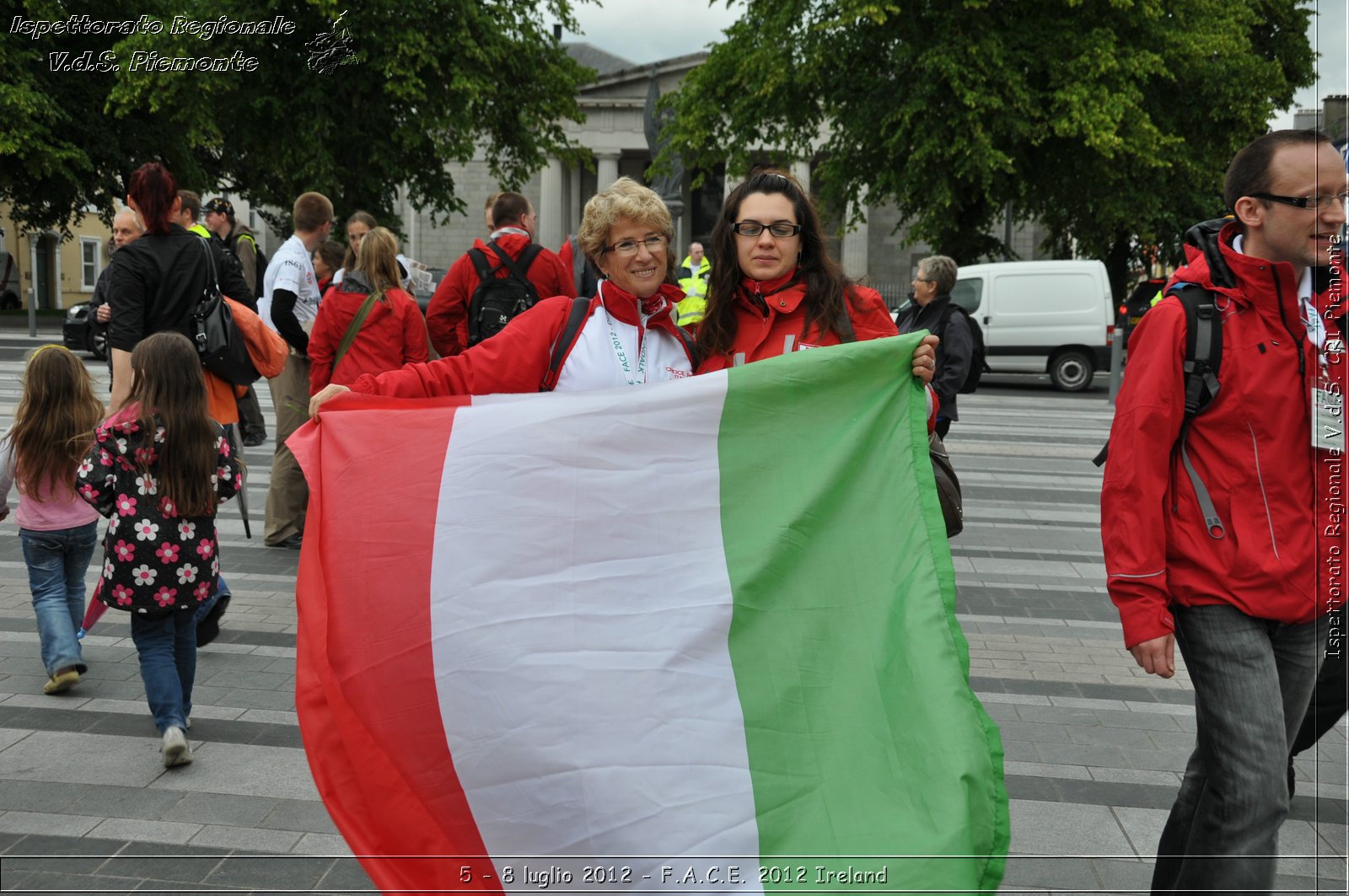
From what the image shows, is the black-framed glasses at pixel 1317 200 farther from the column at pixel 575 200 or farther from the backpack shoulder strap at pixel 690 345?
the column at pixel 575 200

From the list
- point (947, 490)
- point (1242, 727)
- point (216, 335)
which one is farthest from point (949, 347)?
point (1242, 727)

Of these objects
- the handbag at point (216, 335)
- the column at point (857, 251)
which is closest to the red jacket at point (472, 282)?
the handbag at point (216, 335)

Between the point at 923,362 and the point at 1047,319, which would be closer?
the point at 923,362

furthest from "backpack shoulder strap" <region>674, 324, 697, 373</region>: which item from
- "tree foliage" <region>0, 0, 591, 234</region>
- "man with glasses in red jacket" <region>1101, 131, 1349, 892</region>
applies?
"tree foliage" <region>0, 0, 591, 234</region>

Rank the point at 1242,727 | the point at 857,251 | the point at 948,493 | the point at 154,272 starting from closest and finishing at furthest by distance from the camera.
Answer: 1. the point at 1242,727
2. the point at 948,493
3. the point at 154,272
4. the point at 857,251

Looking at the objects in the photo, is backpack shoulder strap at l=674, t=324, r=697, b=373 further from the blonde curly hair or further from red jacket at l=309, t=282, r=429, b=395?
red jacket at l=309, t=282, r=429, b=395

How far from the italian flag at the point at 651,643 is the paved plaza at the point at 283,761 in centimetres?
114

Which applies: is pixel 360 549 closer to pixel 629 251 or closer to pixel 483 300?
pixel 629 251

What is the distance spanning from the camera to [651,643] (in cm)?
291

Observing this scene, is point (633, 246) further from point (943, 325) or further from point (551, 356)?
point (943, 325)

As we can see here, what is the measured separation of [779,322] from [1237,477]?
126 cm

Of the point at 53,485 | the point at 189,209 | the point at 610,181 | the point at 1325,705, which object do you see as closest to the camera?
the point at 1325,705

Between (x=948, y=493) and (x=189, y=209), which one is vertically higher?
(x=189, y=209)

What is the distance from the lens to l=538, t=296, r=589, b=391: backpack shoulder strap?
3.68 m
